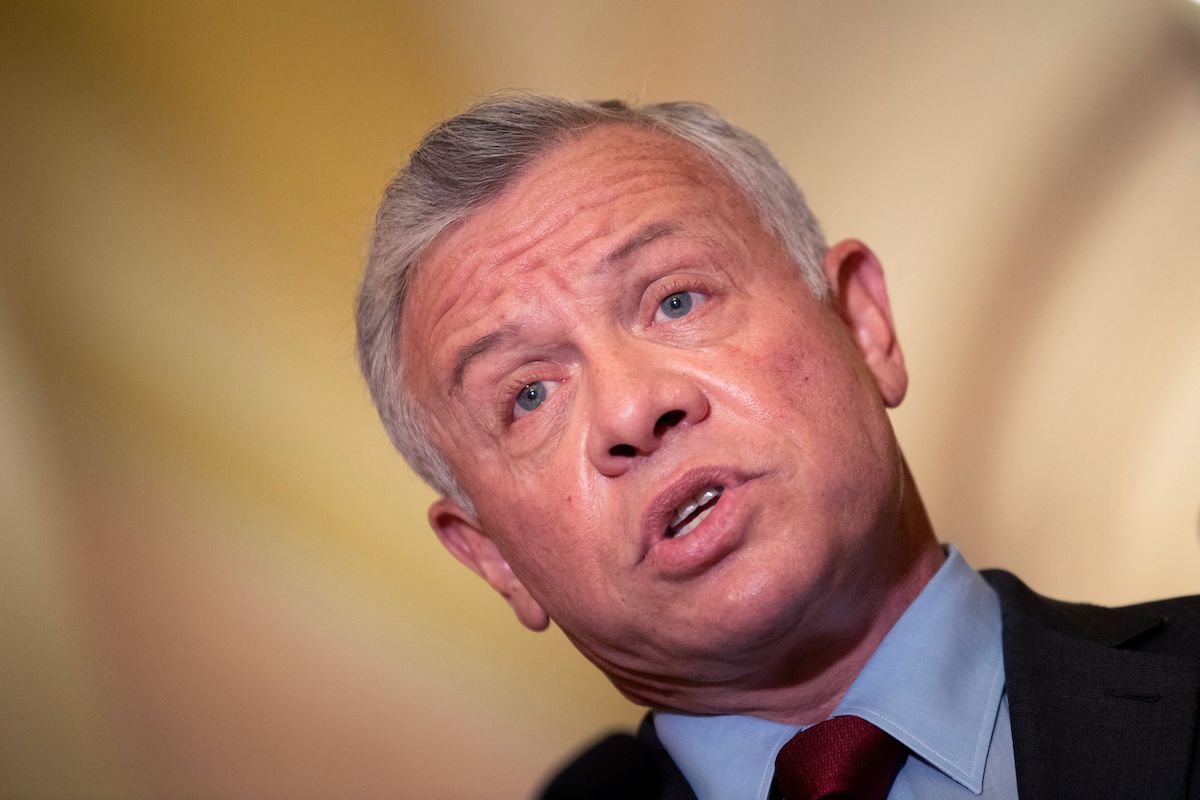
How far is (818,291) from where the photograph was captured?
210cm

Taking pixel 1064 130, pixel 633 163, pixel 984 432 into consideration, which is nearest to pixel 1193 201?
pixel 1064 130

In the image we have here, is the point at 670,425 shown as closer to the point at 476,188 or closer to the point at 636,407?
the point at 636,407

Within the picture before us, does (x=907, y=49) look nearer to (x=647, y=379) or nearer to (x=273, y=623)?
(x=647, y=379)

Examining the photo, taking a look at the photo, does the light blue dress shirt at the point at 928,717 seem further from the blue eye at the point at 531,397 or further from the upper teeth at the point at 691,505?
the blue eye at the point at 531,397

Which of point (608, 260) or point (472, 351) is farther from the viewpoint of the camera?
point (472, 351)

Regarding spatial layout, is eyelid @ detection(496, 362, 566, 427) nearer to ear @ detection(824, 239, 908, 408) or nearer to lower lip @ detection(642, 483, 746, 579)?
lower lip @ detection(642, 483, 746, 579)

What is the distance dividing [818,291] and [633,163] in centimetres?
40

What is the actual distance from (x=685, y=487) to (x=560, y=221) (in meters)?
0.52

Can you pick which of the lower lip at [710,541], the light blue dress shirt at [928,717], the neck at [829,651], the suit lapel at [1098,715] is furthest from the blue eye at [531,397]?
the suit lapel at [1098,715]

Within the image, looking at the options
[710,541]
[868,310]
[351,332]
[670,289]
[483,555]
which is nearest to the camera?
[710,541]

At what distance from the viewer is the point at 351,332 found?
10.1 feet

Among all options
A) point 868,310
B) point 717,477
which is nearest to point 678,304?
point 717,477

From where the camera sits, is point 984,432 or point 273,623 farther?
point 984,432

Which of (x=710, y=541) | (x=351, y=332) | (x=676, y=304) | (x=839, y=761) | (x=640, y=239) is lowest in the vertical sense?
(x=839, y=761)
